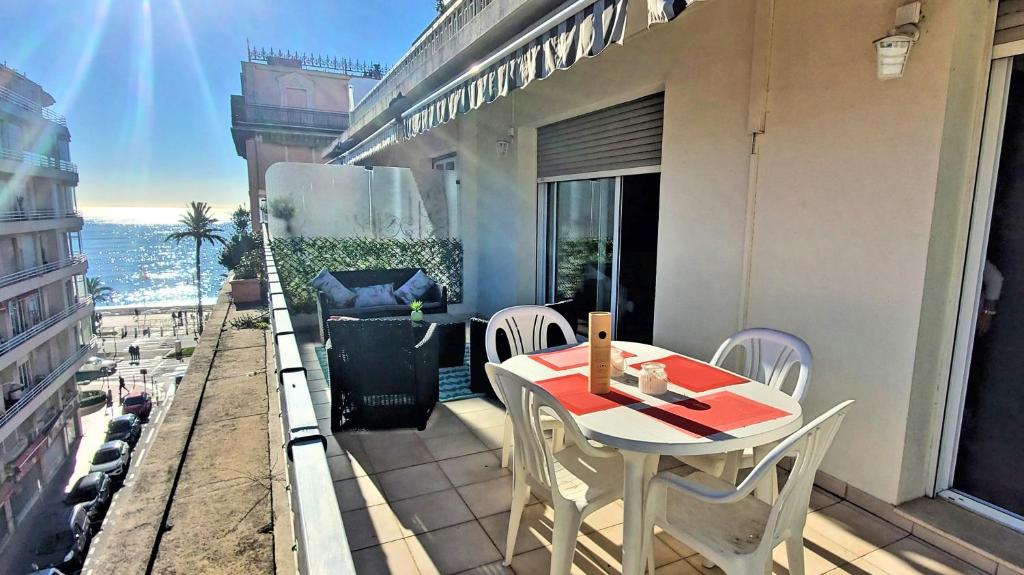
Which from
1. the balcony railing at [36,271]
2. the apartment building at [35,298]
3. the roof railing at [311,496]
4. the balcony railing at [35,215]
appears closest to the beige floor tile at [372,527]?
the roof railing at [311,496]

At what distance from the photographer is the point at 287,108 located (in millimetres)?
23281

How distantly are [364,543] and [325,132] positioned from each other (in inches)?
905

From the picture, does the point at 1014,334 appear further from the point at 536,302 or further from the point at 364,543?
the point at 536,302

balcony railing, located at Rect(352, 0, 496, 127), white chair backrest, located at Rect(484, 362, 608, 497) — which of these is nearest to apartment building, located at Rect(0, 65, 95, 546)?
balcony railing, located at Rect(352, 0, 496, 127)

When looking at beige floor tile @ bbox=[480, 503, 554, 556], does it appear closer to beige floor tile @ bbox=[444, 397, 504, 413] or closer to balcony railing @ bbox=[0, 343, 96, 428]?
beige floor tile @ bbox=[444, 397, 504, 413]

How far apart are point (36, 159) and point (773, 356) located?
122 ft

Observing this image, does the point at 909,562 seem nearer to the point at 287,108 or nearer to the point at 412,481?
the point at 412,481

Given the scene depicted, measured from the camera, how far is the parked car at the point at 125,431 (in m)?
21.9

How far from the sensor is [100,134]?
→ 68.4 metres

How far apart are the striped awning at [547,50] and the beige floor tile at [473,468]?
2.55 m

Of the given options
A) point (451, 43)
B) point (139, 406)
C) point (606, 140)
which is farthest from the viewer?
point (139, 406)

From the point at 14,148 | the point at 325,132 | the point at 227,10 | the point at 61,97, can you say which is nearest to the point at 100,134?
the point at 61,97

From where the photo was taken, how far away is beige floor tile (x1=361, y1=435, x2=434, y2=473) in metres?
3.37

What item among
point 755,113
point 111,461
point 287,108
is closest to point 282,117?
point 287,108
